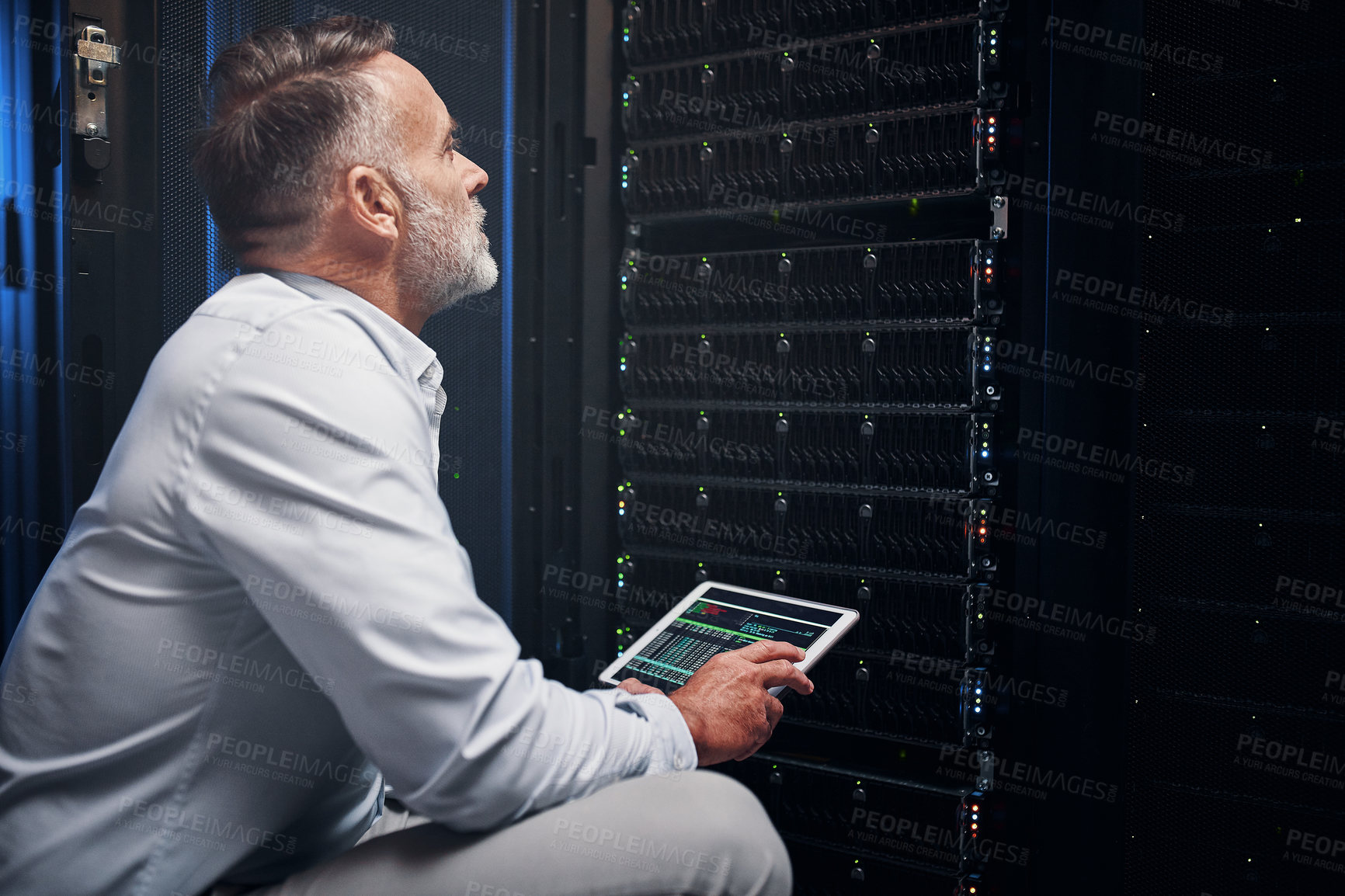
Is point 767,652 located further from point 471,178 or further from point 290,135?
point 290,135

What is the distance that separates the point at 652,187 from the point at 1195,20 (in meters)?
1.16

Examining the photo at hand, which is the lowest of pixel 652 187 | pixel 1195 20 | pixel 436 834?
pixel 436 834

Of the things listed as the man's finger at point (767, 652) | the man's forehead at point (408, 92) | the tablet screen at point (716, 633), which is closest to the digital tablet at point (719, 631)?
the tablet screen at point (716, 633)

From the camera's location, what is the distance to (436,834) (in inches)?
45.1

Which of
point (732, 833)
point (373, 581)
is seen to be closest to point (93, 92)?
point (373, 581)

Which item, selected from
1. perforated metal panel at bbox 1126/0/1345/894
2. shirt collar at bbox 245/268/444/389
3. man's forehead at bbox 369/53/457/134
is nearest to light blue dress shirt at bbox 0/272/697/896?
shirt collar at bbox 245/268/444/389

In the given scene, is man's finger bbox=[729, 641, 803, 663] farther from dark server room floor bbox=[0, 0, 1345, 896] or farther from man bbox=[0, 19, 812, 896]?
man bbox=[0, 19, 812, 896]

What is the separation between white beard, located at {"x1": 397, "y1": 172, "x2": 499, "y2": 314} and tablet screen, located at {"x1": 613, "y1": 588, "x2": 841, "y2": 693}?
2.42ft

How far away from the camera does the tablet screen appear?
71.9 inches

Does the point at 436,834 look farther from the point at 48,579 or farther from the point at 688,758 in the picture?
the point at 48,579

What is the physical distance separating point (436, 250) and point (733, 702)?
2.62ft

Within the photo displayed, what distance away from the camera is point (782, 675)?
148cm

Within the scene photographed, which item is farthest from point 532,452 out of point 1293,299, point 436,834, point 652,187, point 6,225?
point 1293,299

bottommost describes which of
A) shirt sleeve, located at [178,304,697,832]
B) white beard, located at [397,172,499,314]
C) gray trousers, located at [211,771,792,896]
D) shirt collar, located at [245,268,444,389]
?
gray trousers, located at [211,771,792,896]
